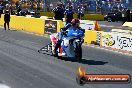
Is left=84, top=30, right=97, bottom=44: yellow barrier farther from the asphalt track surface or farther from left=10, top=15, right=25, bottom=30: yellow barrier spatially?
left=10, top=15, right=25, bottom=30: yellow barrier

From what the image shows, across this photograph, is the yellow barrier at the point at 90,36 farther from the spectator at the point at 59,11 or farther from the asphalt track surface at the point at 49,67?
the spectator at the point at 59,11

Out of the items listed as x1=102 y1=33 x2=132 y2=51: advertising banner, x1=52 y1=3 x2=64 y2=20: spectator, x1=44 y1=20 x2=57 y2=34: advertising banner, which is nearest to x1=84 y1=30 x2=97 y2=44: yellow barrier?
x1=102 y1=33 x2=132 y2=51: advertising banner

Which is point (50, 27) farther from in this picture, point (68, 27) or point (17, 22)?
point (68, 27)

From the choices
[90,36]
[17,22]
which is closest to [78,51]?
[90,36]

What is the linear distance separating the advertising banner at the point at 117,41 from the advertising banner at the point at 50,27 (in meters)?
6.88

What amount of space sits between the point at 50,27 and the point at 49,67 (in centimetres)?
1531

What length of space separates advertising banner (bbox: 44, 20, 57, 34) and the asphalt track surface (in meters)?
8.11

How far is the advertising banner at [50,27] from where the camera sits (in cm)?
2846

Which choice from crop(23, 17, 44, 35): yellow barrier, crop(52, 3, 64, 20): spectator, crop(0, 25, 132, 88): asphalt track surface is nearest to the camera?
crop(0, 25, 132, 88): asphalt track surface

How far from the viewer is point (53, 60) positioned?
15.9 meters

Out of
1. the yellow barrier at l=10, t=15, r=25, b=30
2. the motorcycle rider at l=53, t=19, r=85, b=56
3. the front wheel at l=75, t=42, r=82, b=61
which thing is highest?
the motorcycle rider at l=53, t=19, r=85, b=56

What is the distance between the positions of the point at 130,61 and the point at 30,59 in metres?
4.05

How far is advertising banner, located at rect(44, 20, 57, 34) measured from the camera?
28.5m

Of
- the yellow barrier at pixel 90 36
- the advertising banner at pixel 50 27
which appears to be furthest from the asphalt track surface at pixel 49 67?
the advertising banner at pixel 50 27
